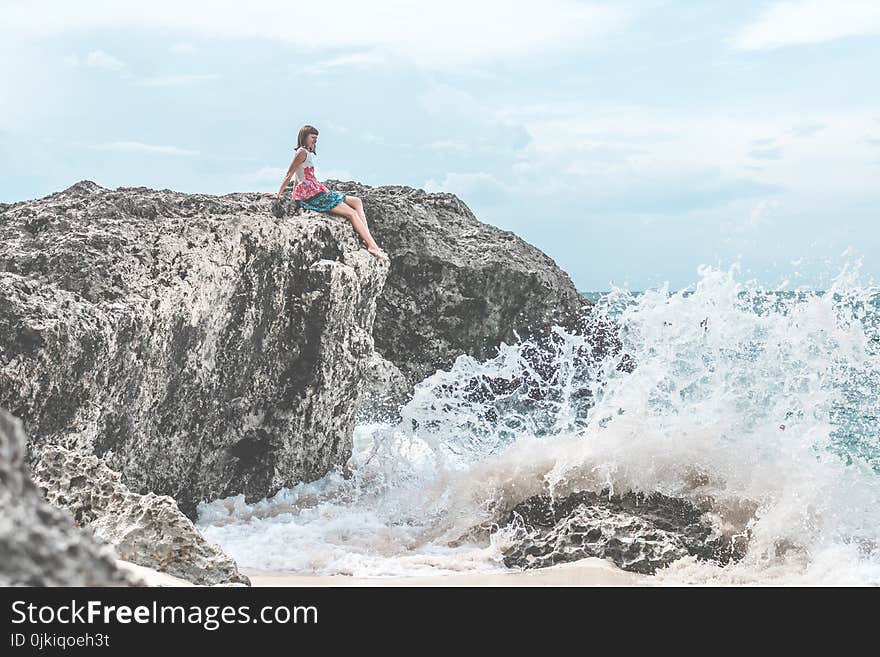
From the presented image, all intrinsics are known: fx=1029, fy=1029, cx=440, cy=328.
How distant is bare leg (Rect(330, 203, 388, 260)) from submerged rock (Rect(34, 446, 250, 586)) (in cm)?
372

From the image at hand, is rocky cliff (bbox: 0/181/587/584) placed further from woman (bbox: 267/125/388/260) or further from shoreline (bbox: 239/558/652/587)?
shoreline (bbox: 239/558/652/587)

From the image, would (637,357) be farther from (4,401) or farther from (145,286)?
(4,401)

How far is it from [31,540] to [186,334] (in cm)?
545

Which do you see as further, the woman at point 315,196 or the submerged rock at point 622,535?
the woman at point 315,196

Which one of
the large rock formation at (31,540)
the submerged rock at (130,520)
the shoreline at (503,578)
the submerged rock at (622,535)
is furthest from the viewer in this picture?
the submerged rock at (622,535)

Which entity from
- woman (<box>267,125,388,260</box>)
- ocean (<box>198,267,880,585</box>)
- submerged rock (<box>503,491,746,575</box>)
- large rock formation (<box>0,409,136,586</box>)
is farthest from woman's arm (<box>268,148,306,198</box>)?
large rock formation (<box>0,409,136,586</box>)

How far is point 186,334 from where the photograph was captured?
281 inches

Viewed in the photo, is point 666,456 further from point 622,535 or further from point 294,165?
point 294,165

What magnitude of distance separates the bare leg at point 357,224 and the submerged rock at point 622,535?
8.58ft

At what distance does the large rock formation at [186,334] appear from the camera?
611 cm

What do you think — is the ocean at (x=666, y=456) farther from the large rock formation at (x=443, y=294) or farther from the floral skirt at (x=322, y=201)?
the floral skirt at (x=322, y=201)

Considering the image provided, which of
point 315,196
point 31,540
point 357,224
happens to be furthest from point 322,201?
point 31,540

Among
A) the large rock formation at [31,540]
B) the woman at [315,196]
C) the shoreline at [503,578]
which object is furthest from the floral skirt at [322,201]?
the large rock formation at [31,540]
